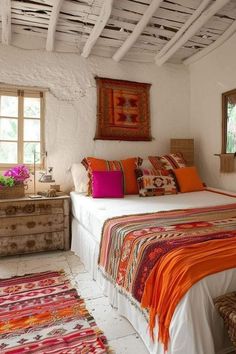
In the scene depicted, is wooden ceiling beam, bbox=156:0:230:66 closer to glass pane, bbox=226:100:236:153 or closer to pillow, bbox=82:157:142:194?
glass pane, bbox=226:100:236:153

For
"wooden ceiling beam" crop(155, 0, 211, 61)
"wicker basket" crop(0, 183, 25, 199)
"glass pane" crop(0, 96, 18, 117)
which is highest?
"wooden ceiling beam" crop(155, 0, 211, 61)

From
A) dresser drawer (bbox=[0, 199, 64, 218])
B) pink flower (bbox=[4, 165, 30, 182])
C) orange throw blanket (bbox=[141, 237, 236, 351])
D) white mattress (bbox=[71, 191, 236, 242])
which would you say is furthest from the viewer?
pink flower (bbox=[4, 165, 30, 182])

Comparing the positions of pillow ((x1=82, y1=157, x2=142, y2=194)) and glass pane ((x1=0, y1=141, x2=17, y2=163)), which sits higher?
glass pane ((x1=0, y1=141, x2=17, y2=163))

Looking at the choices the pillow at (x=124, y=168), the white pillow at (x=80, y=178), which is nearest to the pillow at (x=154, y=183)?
the pillow at (x=124, y=168)

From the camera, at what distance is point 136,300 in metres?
1.54

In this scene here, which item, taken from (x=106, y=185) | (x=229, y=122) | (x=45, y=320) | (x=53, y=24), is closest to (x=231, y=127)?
(x=229, y=122)

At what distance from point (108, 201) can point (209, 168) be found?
1.80 metres

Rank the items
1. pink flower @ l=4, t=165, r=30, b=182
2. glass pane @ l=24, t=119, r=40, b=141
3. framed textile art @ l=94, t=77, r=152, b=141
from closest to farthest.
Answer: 1. pink flower @ l=4, t=165, r=30, b=182
2. glass pane @ l=24, t=119, r=40, b=141
3. framed textile art @ l=94, t=77, r=152, b=141

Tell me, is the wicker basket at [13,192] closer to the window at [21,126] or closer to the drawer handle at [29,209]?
the drawer handle at [29,209]

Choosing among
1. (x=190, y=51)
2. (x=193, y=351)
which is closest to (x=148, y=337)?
(x=193, y=351)

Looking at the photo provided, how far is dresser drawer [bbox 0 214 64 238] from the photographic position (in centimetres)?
288

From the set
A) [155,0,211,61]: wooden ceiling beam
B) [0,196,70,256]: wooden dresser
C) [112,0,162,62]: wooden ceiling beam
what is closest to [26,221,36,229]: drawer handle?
[0,196,70,256]: wooden dresser

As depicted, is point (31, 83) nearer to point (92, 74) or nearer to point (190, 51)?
point (92, 74)

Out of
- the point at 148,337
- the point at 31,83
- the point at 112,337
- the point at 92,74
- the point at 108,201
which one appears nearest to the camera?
the point at 148,337
